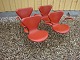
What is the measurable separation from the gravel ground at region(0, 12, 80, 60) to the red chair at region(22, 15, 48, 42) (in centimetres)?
38

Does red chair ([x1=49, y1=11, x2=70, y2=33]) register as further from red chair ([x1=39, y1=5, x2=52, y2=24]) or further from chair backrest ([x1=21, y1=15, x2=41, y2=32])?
chair backrest ([x1=21, y1=15, x2=41, y2=32])

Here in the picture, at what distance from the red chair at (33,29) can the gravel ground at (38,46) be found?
379mm

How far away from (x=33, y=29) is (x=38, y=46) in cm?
50

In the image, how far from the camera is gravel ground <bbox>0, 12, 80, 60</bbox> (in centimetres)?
310

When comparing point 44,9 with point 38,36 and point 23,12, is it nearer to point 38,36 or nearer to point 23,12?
point 23,12

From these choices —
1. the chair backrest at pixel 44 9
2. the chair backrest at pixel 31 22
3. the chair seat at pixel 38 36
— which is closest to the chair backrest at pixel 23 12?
the chair backrest at pixel 44 9

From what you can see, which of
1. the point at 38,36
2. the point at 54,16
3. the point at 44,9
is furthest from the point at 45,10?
the point at 38,36

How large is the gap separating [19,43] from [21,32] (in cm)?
51

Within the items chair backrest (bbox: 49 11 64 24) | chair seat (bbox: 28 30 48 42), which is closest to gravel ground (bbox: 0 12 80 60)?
chair seat (bbox: 28 30 48 42)

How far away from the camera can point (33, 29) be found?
332 cm

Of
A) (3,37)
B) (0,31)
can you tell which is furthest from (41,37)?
(0,31)

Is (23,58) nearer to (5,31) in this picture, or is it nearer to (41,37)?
(41,37)

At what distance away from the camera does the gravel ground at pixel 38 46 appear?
10.2 ft

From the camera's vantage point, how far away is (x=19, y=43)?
3.46 metres
